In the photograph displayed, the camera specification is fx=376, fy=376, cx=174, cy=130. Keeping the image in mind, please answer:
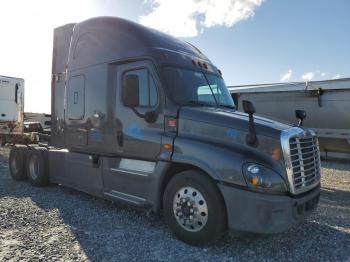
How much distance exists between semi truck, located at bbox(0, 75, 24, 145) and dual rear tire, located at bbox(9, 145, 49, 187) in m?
8.37

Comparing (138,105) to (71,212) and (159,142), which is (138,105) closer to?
(159,142)

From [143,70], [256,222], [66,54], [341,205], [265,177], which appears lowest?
[341,205]

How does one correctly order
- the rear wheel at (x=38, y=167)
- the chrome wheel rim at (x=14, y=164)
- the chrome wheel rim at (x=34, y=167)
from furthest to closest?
the chrome wheel rim at (x=14, y=164)
the chrome wheel rim at (x=34, y=167)
the rear wheel at (x=38, y=167)

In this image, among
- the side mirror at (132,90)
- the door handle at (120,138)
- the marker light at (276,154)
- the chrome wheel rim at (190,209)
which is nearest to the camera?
the marker light at (276,154)

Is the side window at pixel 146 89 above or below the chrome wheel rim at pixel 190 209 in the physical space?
above

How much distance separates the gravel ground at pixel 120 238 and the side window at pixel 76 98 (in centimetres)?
167

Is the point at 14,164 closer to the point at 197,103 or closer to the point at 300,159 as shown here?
the point at 197,103

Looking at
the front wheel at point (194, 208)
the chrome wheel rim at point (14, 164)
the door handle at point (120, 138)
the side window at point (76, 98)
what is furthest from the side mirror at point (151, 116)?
the chrome wheel rim at point (14, 164)

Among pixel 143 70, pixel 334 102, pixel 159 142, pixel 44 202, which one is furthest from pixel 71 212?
pixel 334 102

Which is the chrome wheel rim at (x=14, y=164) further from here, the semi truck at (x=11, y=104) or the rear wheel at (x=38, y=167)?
the semi truck at (x=11, y=104)

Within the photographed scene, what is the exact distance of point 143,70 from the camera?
18.7ft

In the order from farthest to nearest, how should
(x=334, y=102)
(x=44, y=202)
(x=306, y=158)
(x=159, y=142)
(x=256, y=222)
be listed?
(x=334, y=102) < (x=44, y=202) < (x=159, y=142) < (x=306, y=158) < (x=256, y=222)

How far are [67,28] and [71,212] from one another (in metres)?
3.82

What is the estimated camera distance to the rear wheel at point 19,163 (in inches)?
353
